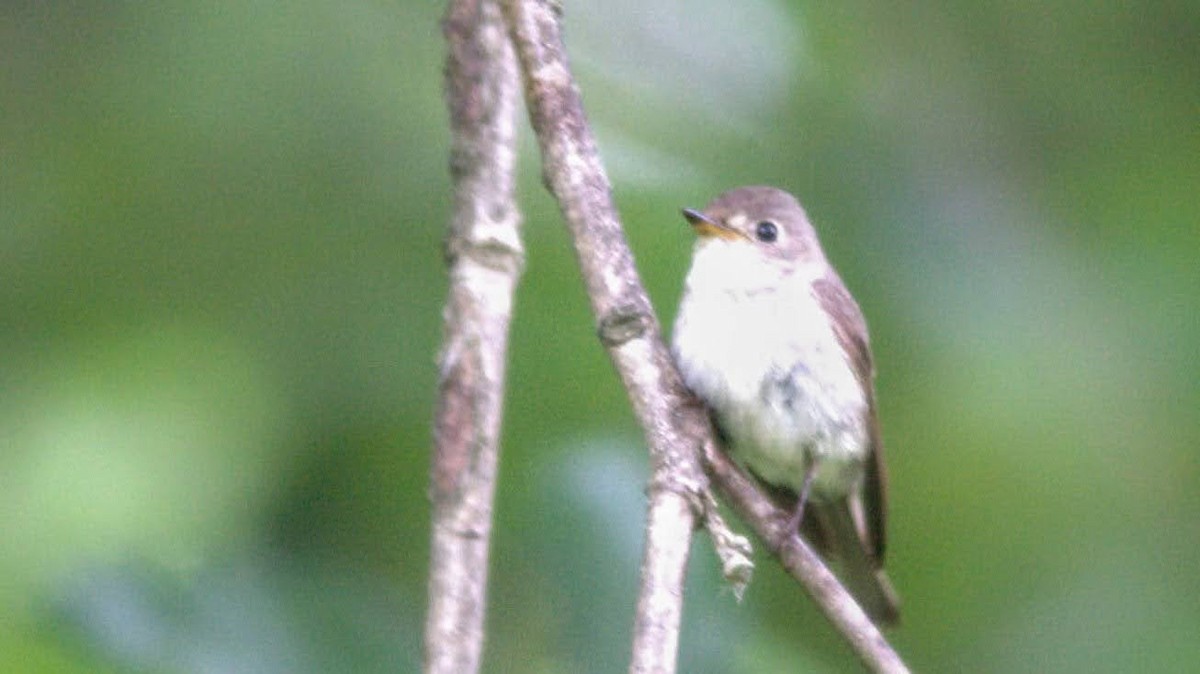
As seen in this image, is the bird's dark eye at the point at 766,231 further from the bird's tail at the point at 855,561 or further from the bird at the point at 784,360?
the bird's tail at the point at 855,561

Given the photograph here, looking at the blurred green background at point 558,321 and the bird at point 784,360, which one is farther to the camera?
the bird at point 784,360

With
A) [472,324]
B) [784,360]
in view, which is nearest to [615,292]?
[472,324]

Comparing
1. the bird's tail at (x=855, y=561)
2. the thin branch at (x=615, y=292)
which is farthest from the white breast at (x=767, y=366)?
the thin branch at (x=615, y=292)

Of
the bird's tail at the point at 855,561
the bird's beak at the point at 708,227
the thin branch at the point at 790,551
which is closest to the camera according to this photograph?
the thin branch at the point at 790,551

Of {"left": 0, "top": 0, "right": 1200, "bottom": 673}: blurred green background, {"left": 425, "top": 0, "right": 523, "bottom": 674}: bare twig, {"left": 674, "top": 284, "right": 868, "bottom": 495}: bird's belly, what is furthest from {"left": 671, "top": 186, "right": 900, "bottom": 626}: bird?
{"left": 425, "top": 0, "right": 523, "bottom": 674}: bare twig

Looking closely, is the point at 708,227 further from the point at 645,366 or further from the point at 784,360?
the point at 645,366
